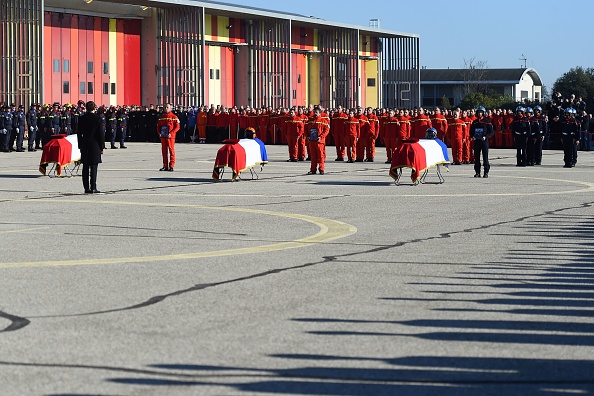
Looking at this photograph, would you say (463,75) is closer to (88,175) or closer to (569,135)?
(569,135)

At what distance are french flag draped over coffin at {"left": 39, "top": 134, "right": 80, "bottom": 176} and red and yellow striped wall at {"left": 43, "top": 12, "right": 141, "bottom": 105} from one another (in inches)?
1060

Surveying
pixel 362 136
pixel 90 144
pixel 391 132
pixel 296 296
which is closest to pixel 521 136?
pixel 391 132

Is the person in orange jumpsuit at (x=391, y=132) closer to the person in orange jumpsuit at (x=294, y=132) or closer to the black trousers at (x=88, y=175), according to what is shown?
the person in orange jumpsuit at (x=294, y=132)

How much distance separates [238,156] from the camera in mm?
25812

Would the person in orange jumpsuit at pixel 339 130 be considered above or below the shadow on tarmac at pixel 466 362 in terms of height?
above

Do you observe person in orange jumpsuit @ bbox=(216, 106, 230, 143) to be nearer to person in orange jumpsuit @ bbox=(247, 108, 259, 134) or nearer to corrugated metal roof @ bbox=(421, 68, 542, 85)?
person in orange jumpsuit @ bbox=(247, 108, 259, 134)

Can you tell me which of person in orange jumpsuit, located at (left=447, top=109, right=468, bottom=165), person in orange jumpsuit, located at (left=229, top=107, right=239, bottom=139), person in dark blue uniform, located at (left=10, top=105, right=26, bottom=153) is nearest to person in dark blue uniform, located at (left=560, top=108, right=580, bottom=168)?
person in orange jumpsuit, located at (left=447, top=109, right=468, bottom=165)

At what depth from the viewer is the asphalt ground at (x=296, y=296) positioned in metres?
7.15

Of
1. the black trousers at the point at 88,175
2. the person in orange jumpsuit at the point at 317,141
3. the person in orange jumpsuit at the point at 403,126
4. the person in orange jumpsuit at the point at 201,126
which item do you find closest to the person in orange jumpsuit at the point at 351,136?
the person in orange jumpsuit at the point at 403,126

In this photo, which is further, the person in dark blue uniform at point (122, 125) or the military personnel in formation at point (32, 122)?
the person in dark blue uniform at point (122, 125)

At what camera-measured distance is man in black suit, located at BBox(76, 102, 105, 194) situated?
2238 cm

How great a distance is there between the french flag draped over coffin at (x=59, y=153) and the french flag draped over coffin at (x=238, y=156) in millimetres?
3376

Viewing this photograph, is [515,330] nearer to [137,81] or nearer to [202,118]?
[202,118]

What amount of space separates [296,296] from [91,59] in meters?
47.9
